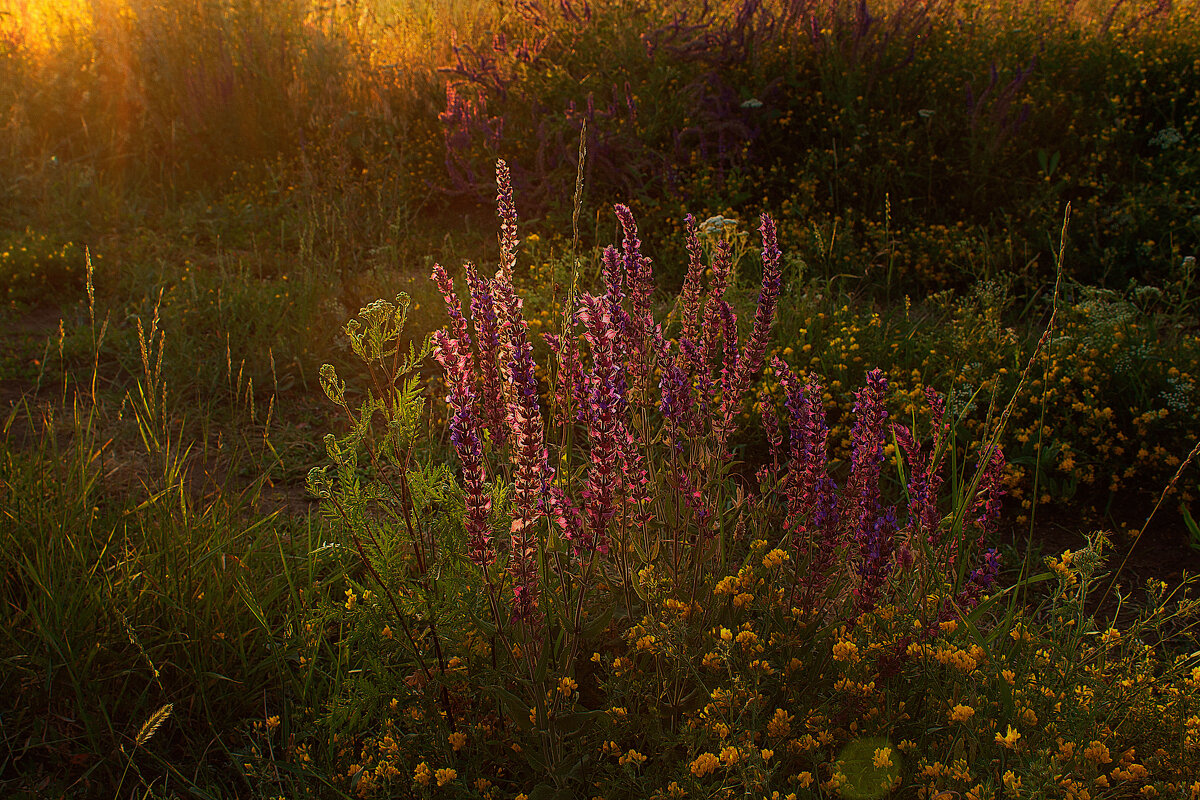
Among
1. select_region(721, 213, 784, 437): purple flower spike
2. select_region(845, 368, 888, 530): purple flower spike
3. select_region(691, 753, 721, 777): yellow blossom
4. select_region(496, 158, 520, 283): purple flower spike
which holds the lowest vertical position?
select_region(691, 753, 721, 777): yellow blossom

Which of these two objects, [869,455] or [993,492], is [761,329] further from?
[993,492]

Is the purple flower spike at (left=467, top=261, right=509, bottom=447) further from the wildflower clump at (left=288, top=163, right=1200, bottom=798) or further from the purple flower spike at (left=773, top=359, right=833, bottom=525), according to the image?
the purple flower spike at (left=773, top=359, right=833, bottom=525)

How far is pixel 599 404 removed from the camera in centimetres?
148

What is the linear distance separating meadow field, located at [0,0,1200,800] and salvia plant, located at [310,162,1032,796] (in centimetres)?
2

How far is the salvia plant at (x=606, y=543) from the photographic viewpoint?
1.55 meters

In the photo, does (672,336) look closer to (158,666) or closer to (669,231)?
(669,231)

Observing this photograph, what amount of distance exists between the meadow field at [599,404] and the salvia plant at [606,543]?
0.05 feet

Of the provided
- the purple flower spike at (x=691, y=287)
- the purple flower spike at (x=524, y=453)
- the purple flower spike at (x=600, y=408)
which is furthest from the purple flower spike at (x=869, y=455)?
the purple flower spike at (x=524, y=453)

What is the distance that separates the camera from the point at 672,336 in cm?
389

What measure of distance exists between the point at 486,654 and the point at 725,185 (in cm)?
440

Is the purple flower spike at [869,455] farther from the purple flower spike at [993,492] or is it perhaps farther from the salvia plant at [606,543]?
the purple flower spike at [993,492]

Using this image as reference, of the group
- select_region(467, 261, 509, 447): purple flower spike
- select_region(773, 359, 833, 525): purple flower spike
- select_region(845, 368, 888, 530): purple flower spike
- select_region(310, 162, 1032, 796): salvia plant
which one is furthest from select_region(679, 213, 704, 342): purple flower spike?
select_region(467, 261, 509, 447): purple flower spike

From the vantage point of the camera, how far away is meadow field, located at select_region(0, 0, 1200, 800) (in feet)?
5.51

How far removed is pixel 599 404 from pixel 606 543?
1.04ft
